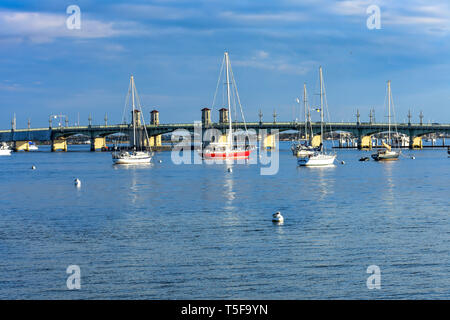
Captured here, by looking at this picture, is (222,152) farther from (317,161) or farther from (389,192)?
(389,192)

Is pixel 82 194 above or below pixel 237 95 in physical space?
below

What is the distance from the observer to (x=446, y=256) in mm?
28547

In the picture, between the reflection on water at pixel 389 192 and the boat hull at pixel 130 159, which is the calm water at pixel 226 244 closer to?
the reflection on water at pixel 389 192

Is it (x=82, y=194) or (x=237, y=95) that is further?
(x=237, y=95)

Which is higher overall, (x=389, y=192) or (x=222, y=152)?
(x=222, y=152)

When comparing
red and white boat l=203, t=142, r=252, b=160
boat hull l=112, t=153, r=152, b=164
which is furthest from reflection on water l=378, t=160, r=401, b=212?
boat hull l=112, t=153, r=152, b=164

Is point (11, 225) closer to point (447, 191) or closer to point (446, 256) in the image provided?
point (446, 256)

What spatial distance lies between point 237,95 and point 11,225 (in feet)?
242

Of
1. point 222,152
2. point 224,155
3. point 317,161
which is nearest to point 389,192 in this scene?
point 317,161

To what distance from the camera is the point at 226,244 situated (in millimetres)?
32031

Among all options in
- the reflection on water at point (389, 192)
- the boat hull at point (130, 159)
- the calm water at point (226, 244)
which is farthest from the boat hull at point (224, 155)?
the calm water at point (226, 244)

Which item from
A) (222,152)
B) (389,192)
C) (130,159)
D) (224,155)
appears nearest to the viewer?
(389,192)

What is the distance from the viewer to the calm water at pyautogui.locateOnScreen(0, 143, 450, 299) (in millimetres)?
23984
